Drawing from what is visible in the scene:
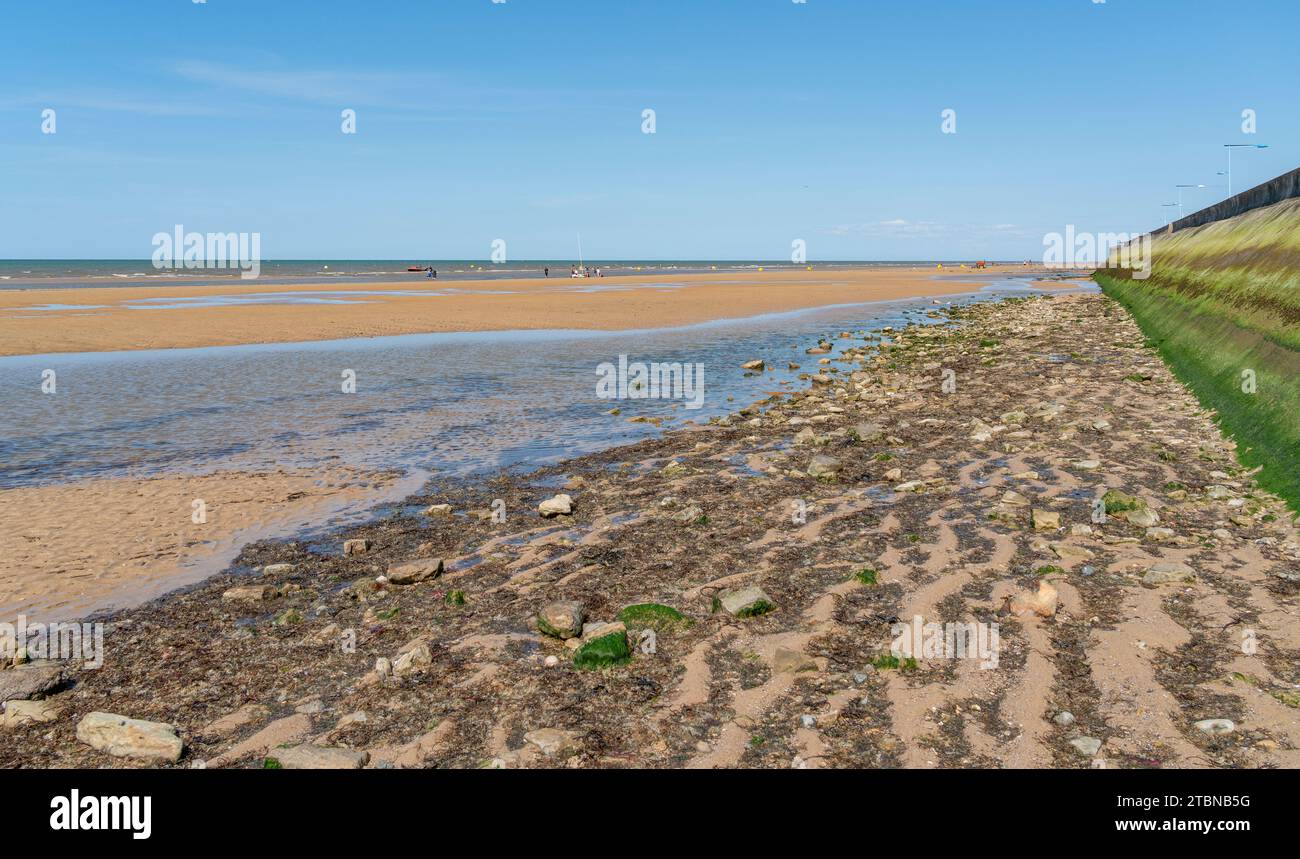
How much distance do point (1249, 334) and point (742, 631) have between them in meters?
16.0

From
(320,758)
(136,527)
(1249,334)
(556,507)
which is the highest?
(1249,334)

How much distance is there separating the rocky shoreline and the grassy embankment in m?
0.64

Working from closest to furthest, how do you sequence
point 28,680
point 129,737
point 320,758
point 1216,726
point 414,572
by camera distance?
point 1216,726 → point 320,758 → point 129,737 → point 28,680 → point 414,572

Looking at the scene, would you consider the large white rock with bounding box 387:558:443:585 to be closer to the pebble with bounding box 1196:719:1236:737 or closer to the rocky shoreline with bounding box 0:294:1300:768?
the rocky shoreline with bounding box 0:294:1300:768

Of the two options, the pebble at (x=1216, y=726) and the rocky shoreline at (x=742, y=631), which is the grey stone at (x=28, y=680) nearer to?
the rocky shoreline at (x=742, y=631)

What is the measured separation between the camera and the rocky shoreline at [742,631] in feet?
19.3

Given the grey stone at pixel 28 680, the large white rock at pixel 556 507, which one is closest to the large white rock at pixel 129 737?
the grey stone at pixel 28 680

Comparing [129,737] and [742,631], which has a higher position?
[742,631]

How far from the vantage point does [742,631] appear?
7680 mm

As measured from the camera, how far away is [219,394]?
2317 centimetres

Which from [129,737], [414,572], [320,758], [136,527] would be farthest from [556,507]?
[129,737]

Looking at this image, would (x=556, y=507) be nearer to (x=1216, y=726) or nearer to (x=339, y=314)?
(x=1216, y=726)

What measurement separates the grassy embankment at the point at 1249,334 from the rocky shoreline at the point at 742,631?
64 cm

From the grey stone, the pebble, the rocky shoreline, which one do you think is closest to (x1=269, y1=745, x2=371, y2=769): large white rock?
the rocky shoreline
